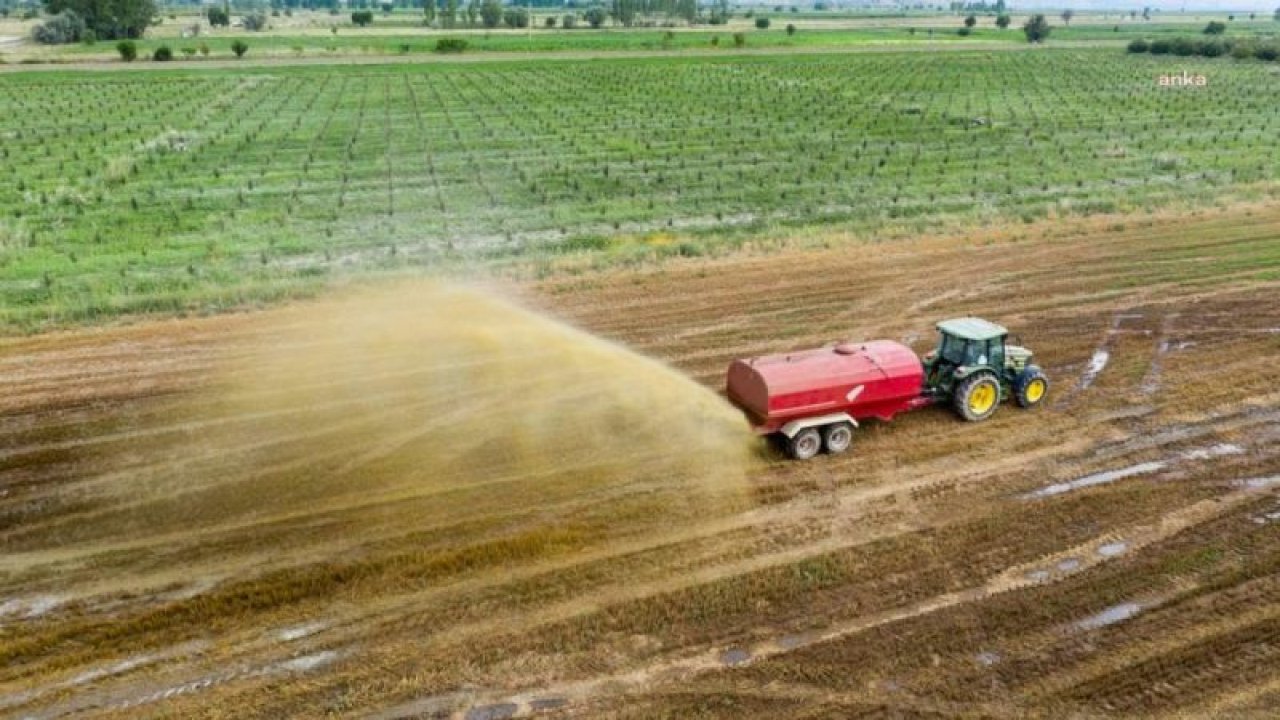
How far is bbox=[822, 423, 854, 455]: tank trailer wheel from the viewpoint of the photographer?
16.1 m

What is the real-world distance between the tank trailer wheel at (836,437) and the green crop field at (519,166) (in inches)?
496

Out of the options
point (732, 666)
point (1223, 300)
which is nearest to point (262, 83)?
point (1223, 300)

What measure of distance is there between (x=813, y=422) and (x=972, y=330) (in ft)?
12.8

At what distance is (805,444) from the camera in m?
15.9

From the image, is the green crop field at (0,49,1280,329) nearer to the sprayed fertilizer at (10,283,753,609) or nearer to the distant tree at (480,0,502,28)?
the sprayed fertilizer at (10,283,753,609)

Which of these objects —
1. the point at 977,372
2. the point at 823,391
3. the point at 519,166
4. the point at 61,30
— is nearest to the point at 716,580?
the point at 823,391

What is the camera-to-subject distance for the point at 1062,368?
1981cm

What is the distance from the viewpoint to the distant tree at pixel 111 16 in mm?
123312

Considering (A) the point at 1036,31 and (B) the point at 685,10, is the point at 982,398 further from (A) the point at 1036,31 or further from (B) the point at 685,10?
(B) the point at 685,10

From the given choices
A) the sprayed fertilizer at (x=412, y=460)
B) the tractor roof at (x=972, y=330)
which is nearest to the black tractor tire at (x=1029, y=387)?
the tractor roof at (x=972, y=330)

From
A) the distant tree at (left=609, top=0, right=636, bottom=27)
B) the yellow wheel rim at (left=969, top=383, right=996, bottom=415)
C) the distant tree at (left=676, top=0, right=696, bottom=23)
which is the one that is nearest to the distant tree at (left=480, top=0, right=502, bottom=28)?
the distant tree at (left=609, top=0, right=636, bottom=27)

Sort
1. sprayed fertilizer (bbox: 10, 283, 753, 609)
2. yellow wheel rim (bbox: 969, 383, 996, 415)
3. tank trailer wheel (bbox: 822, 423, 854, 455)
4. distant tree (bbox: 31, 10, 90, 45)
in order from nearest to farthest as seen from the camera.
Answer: sprayed fertilizer (bbox: 10, 283, 753, 609) < tank trailer wheel (bbox: 822, 423, 854, 455) < yellow wheel rim (bbox: 969, 383, 996, 415) < distant tree (bbox: 31, 10, 90, 45)

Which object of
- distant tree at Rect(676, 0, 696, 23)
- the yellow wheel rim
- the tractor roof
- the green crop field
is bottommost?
the yellow wheel rim

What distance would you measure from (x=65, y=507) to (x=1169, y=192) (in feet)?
120
